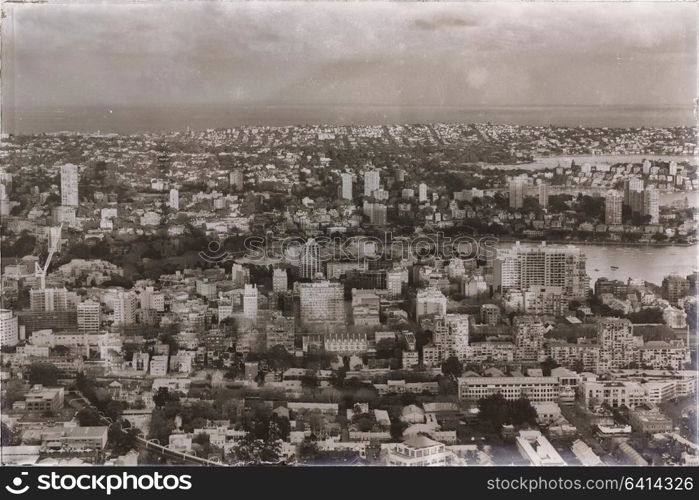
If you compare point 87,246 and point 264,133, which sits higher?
point 264,133

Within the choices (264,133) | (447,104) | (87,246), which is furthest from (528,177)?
(87,246)

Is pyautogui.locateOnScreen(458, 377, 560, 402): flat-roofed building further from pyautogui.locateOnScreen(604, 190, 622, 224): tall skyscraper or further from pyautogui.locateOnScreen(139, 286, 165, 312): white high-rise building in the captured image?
pyautogui.locateOnScreen(139, 286, 165, 312): white high-rise building

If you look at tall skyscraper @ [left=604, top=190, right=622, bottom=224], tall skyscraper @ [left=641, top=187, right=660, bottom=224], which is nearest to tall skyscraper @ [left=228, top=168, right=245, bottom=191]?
tall skyscraper @ [left=604, top=190, right=622, bottom=224]

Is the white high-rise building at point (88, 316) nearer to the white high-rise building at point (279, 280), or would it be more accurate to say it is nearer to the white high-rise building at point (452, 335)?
the white high-rise building at point (279, 280)

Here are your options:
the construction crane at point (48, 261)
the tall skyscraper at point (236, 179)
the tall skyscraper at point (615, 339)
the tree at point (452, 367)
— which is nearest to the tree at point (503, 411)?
the tree at point (452, 367)
